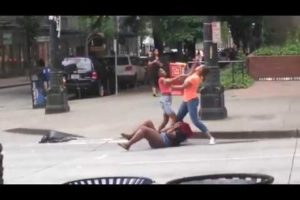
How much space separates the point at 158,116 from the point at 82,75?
9.39m

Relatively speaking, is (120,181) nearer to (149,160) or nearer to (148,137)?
(149,160)

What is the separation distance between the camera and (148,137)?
13125mm

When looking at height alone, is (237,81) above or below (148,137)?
above

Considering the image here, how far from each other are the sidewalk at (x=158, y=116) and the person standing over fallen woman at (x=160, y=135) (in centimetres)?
165

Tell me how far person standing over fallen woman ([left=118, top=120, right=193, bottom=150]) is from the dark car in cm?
1352

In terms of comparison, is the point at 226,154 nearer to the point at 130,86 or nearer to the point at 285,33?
the point at 285,33

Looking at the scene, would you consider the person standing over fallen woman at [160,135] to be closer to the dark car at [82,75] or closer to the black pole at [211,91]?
the black pole at [211,91]

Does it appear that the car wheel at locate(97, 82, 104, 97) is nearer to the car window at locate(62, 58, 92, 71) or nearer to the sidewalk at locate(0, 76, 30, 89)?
the car window at locate(62, 58, 92, 71)

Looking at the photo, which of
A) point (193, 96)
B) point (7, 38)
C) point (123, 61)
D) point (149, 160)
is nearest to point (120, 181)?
point (149, 160)

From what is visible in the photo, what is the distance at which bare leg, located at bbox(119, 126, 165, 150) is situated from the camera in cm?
1302

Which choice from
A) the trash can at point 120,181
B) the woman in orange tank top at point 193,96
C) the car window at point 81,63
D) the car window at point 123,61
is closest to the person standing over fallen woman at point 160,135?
the woman in orange tank top at point 193,96

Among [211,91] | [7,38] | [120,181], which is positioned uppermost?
[7,38]
